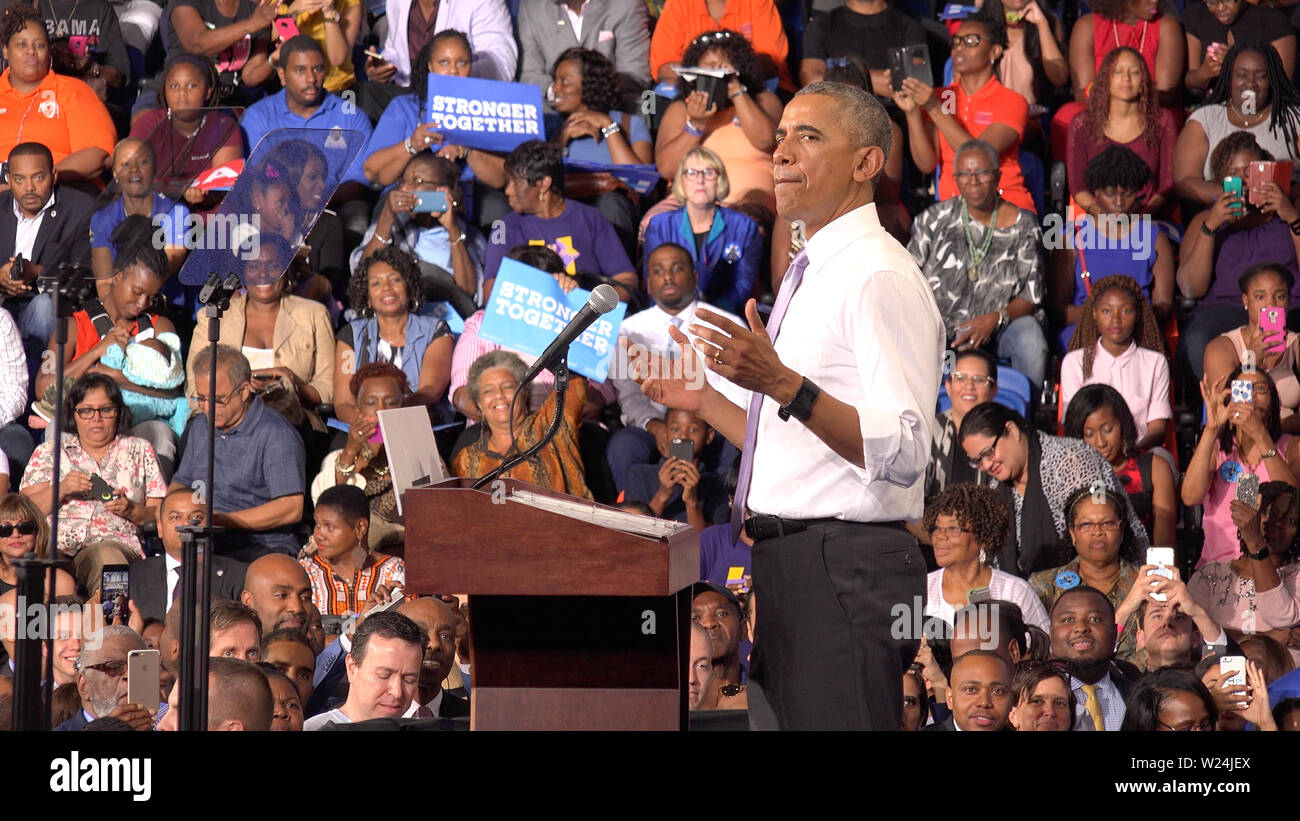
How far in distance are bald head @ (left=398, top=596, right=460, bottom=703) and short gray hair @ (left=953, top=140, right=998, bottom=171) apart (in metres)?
3.11

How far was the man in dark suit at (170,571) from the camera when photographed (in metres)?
5.48

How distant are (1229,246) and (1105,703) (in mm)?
2871

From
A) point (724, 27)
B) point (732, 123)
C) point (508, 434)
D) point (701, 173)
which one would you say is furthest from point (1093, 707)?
point (724, 27)

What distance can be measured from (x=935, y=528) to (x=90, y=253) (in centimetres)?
312

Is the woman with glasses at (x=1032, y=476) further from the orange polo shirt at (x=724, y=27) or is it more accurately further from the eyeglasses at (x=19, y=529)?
the eyeglasses at (x=19, y=529)

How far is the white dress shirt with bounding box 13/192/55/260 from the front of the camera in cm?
663

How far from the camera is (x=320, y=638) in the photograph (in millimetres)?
5203

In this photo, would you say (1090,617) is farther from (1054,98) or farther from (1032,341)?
(1054,98)

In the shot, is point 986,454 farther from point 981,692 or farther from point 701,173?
point 701,173

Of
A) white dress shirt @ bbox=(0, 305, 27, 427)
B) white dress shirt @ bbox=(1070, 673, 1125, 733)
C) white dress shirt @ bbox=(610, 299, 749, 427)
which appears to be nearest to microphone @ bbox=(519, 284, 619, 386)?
white dress shirt @ bbox=(1070, 673, 1125, 733)

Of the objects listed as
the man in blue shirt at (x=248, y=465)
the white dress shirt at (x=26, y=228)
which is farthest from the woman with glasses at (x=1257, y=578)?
the white dress shirt at (x=26, y=228)

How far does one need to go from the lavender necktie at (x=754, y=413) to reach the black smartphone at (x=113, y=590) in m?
2.97

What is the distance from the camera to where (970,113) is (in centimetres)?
720
